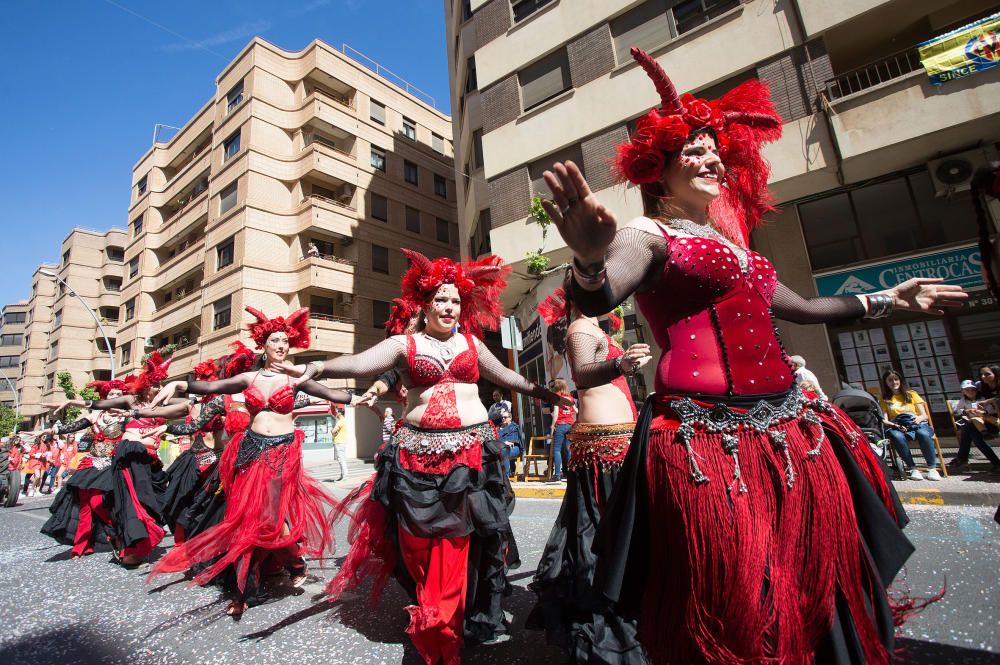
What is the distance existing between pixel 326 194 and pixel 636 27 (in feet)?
Answer: 65.4

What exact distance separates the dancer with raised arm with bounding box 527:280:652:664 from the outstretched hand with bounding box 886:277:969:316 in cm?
99

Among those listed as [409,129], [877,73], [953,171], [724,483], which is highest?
[409,129]

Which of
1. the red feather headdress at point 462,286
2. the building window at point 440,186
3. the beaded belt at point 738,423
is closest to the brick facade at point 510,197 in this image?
the red feather headdress at point 462,286

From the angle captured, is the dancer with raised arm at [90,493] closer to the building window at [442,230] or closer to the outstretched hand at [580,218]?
the outstretched hand at [580,218]

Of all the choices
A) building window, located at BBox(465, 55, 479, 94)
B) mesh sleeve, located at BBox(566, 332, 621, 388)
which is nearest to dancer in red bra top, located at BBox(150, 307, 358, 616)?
mesh sleeve, located at BBox(566, 332, 621, 388)

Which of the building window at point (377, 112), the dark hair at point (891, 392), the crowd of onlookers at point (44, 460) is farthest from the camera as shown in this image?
the building window at point (377, 112)

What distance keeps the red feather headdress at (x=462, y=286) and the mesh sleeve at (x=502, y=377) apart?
35 cm

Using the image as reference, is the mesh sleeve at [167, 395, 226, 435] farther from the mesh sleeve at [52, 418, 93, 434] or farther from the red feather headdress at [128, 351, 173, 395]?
the mesh sleeve at [52, 418, 93, 434]

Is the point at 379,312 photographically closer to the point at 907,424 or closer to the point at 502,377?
the point at 907,424

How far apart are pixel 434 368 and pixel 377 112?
30705mm

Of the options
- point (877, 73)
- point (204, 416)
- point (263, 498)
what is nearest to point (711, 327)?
point (263, 498)

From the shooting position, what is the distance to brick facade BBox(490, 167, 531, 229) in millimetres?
13539

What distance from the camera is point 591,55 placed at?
12852mm

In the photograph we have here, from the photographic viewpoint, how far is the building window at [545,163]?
1306 centimetres
